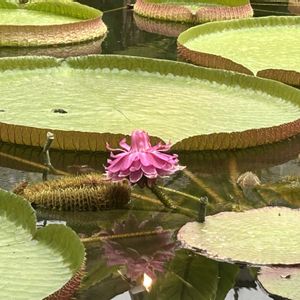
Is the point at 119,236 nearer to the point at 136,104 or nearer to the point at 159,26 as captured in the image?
the point at 136,104

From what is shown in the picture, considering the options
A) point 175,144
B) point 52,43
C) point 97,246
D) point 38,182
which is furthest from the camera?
point 52,43

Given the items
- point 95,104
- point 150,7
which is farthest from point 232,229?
point 150,7

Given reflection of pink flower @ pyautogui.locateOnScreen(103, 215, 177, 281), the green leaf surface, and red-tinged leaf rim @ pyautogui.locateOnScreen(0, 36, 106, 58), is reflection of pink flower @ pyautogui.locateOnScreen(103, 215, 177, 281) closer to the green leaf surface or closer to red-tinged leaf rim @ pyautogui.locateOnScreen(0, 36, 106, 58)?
red-tinged leaf rim @ pyautogui.locateOnScreen(0, 36, 106, 58)

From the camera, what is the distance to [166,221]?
2285mm

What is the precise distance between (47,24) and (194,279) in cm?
420

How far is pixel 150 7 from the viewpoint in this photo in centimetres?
664

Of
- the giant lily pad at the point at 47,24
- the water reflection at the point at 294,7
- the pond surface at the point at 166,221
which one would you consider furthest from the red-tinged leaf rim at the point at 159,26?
the pond surface at the point at 166,221

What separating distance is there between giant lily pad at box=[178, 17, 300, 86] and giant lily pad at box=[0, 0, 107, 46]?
839 millimetres

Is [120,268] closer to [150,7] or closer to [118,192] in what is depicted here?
[118,192]

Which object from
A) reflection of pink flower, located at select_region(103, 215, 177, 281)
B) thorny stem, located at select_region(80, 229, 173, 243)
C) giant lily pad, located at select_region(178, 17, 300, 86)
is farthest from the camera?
giant lily pad, located at select_region(178, 17, 300, 86)

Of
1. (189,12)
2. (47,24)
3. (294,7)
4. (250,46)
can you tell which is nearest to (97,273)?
(250,46)

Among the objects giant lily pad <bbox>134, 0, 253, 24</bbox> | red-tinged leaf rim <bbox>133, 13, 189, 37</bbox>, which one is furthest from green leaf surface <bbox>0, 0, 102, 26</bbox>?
giant lily pad <bbox>134, 0, 253, 24</bbox>

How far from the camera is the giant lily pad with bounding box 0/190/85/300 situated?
5.69 feet

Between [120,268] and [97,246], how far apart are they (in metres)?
0.16
